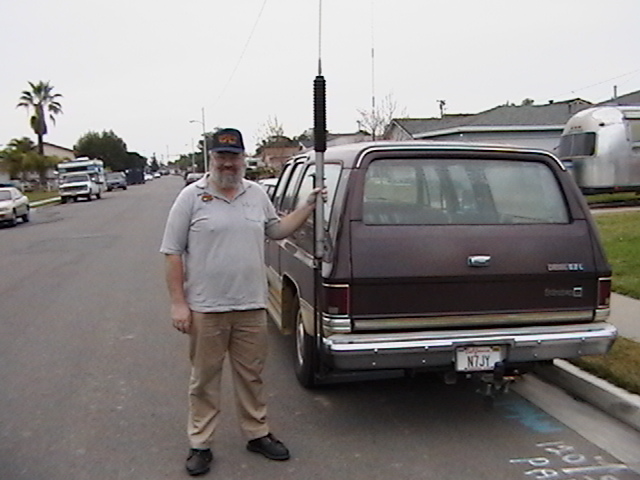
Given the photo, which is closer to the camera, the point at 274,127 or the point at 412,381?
the point at 412,381

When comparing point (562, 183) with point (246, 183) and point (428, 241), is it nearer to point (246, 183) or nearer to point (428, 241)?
point (428, 241)

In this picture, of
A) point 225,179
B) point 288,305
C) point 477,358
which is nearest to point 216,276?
point 225,179

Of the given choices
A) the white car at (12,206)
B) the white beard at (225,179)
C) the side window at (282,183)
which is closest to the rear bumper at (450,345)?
the white beard at (225,179)

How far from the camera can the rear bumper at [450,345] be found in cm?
410

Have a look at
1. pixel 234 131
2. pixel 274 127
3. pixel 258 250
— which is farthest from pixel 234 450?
pixel 274 127

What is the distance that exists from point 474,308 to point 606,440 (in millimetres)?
1199

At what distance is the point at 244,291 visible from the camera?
392 centimetres

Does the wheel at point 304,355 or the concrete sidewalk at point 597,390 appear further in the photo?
the wheel at point 304,355

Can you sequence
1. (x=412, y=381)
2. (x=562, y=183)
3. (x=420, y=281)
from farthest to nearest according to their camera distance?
(x=412, y=381)
(x=562, y=183)
(x=420, y=281)

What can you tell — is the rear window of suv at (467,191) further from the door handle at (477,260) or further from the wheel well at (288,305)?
the wheel well at (288,305)

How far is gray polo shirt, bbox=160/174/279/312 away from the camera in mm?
3854

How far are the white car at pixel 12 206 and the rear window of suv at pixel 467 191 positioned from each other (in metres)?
22.5

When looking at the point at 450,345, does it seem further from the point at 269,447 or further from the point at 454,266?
the point at 269,447

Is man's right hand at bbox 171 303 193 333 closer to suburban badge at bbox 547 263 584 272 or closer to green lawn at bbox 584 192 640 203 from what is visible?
suburban badge at bbox 547 263 584 272
